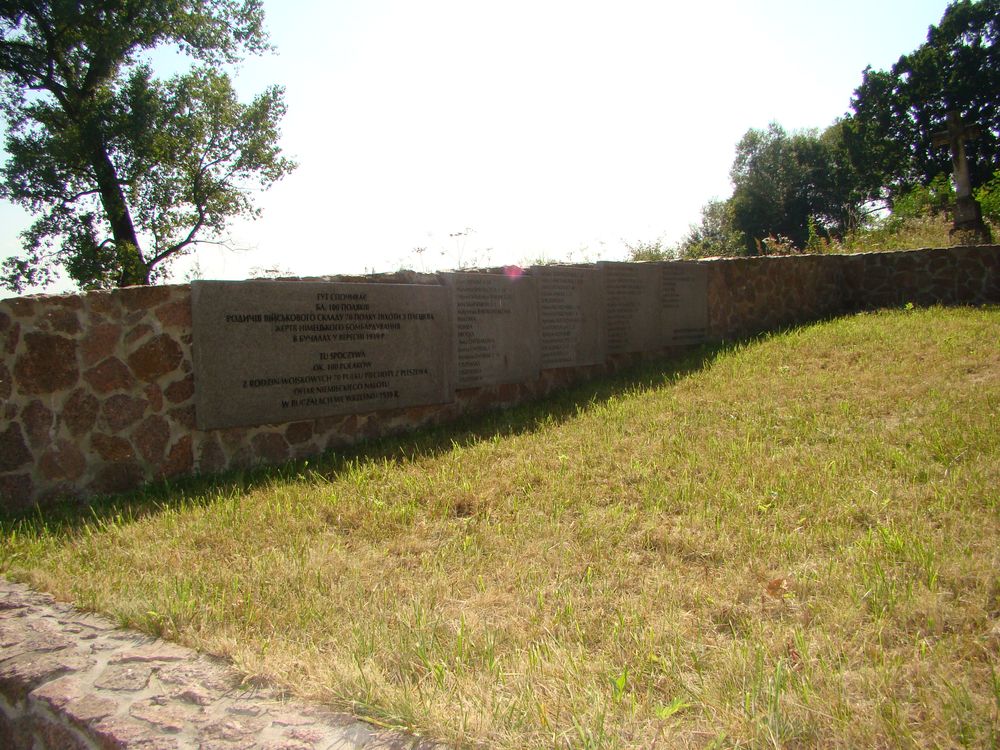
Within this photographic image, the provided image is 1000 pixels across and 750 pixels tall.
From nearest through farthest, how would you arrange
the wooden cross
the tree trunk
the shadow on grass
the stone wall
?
the shadow on grass, the stone wall, the wooden cross, the tree trunk

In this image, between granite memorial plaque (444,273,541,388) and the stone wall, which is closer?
the stone wall

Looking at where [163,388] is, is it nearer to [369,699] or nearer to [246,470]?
[246,470]

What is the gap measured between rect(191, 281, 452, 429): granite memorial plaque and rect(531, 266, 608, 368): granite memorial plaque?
1497 millimetres

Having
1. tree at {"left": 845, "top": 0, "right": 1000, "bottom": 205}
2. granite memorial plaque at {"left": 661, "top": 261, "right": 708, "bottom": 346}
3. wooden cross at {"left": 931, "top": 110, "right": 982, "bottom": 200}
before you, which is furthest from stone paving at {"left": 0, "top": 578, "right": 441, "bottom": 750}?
tree at {"left": 845, "top": 0, "right": 1000, "bottom": 205}

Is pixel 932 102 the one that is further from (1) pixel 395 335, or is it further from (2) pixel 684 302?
(1) pixel 395 335

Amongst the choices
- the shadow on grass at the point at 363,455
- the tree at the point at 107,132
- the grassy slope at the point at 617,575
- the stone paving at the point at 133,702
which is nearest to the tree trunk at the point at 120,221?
the tree at the point at 107,132

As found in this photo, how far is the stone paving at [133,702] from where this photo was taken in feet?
6.93

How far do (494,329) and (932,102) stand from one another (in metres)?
32.1

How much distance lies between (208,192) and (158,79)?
2.66m

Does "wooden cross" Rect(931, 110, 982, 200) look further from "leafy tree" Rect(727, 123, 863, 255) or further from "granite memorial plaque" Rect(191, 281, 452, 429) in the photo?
"leafy tree" Rect(727, 123, 863, 255)

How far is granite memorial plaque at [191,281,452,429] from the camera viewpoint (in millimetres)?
5500

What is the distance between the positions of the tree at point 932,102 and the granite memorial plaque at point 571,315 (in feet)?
90.4

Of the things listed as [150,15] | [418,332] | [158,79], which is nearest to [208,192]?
[158,79]

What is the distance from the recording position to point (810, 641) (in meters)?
2.63
